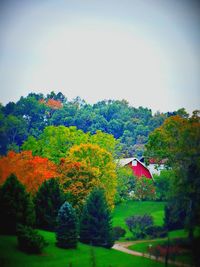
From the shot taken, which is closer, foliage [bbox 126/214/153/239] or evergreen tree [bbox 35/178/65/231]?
evergreen tree [bbox 35/178/65/231]

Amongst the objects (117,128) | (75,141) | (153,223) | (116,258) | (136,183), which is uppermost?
(117,128)

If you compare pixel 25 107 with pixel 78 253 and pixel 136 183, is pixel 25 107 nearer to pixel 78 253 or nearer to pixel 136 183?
pixel 136 183

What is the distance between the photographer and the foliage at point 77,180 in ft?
106

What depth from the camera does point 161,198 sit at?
3503 centimetres

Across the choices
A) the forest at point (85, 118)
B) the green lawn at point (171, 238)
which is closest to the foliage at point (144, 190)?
the green lawn at point (171, 238)

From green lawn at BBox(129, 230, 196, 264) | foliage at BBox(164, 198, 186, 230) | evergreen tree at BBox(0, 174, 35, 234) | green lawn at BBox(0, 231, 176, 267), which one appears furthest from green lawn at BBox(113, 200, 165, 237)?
evergreen tree at BBox(0, 174, 35, 234)

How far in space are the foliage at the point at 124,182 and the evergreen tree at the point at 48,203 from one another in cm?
1260

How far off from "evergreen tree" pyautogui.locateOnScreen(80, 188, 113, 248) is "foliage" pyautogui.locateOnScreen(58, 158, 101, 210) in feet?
14.3

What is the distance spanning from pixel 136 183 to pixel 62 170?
1120 centimetres

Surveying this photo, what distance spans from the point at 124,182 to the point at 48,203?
15191 mm

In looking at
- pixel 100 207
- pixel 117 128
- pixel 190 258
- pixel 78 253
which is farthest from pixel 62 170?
pixel 117 128

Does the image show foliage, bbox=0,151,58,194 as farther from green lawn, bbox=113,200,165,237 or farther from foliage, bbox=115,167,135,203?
foliage, bbox=115,167,135,203

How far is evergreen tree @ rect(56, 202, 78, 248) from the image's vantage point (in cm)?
2531

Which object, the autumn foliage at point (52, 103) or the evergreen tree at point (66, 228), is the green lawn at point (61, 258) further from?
the autumn foliage at point (52, 103)
